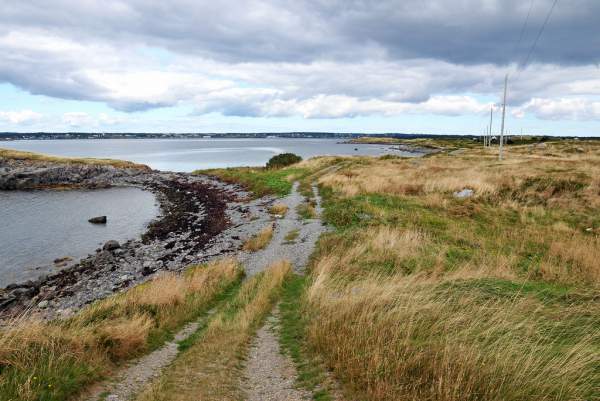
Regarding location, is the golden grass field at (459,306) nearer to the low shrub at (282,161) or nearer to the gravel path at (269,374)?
the gravel path at (269,374)

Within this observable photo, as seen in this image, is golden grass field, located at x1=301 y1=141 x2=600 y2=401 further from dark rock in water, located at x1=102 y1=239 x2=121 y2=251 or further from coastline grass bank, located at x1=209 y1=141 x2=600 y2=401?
dark rock in water, located at x1=102 y1=239 x2=121 y2=251

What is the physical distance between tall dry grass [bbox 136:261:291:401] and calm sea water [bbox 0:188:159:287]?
18.8 m

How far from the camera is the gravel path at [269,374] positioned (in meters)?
6.62

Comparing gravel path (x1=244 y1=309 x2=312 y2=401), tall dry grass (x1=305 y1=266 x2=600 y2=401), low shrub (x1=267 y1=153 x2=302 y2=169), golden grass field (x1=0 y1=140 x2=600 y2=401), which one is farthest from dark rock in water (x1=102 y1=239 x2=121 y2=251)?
low shrub (x1=267 y1=153 x2=302 y2=169)

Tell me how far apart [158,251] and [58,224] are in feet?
59.8

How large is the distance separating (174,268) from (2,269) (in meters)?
12.1

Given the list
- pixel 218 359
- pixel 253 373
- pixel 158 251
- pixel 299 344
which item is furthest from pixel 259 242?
pixel 253 373

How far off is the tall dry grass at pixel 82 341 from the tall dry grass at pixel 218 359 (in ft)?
4.00

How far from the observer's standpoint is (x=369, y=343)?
7.46 metres

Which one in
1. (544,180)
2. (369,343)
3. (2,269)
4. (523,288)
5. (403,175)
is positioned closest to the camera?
(369,343)

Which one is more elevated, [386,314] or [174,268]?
[386,314]

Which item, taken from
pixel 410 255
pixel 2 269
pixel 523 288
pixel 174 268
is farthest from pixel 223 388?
pixel 2 269

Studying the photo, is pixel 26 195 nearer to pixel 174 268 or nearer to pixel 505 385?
pixel 174 268

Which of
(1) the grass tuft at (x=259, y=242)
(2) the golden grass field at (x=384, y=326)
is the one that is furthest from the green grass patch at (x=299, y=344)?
(1) the grass tuft at (x=259, y=242)
